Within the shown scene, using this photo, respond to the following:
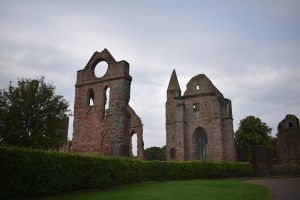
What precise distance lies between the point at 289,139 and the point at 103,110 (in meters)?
22.6

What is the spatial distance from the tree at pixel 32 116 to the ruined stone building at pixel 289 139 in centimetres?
2440

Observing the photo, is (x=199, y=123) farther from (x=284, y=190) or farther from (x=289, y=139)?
(x=284, y=190)

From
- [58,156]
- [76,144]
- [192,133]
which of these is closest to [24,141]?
[76,144]

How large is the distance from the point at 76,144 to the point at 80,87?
14.1 feet

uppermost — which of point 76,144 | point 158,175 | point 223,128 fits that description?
point 223,128

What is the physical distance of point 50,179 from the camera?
1149 centimetres

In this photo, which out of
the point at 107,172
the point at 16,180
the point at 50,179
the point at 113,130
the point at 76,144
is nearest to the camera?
the point at 16,180

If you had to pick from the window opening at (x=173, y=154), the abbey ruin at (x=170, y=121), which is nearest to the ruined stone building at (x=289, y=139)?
the abbey ruin at (x=170, y=121)

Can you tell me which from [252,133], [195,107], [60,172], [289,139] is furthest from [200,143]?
[60,172]

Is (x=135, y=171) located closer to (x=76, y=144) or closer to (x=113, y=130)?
(x=113, y=130)

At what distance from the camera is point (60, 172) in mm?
12094

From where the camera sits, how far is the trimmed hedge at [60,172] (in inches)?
397

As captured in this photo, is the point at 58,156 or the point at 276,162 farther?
the point at 276,162

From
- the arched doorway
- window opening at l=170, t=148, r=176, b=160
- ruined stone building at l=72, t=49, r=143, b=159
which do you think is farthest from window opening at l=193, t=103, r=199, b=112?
ruined stone building at l=72, t=49, r=143, b=159
